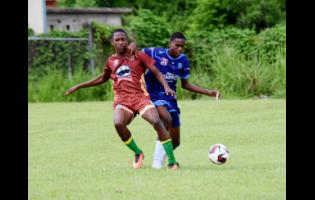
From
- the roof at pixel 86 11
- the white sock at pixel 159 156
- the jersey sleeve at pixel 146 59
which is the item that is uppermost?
the jersey sleeve at pixel 146 59

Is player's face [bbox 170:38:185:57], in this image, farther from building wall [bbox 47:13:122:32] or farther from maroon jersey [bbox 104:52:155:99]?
building wall [bbox 47:13:122:32]

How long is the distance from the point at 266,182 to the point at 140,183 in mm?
1455

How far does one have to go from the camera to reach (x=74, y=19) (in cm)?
4409

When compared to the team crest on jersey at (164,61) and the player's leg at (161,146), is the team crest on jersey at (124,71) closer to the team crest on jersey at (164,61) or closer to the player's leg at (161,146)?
the team crest on jersey at (164,61)

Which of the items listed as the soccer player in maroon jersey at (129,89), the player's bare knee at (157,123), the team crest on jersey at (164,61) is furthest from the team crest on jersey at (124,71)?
the player's bare knee at (157,123)

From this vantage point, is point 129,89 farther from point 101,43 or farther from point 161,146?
point 101,43

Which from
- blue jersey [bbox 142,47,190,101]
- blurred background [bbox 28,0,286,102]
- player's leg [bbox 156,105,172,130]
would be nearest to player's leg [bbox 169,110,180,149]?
player's leg [bbox 156,105,172,130]

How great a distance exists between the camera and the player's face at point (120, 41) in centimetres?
1184

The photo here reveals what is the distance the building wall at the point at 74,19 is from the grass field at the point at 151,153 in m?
18.3

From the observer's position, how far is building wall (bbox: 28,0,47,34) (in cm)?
4022

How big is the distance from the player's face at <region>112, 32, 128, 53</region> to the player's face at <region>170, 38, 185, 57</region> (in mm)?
674

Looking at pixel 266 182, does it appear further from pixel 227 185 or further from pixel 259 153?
pixel 259 153

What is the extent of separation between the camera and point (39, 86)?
28109 millimetres
